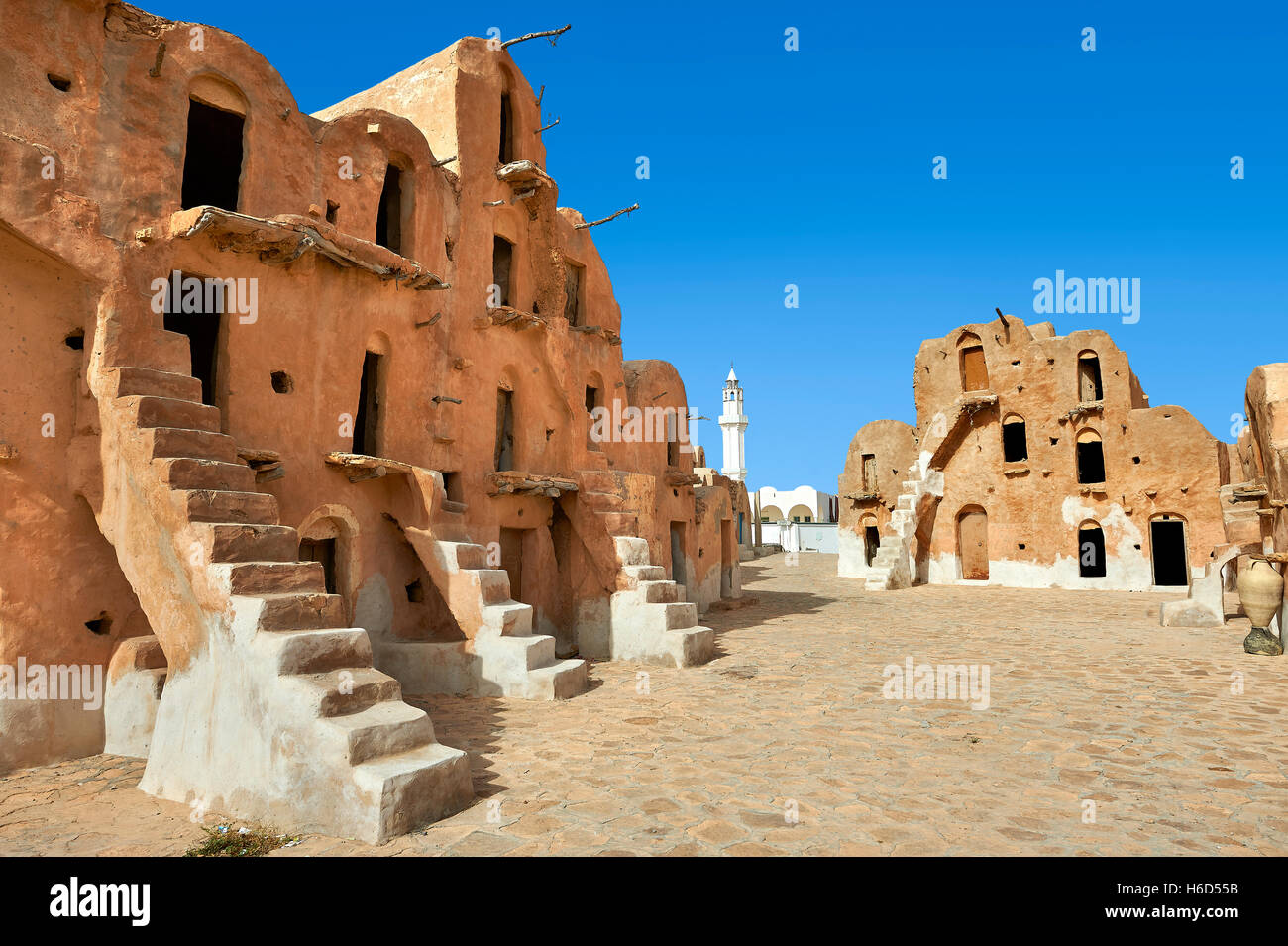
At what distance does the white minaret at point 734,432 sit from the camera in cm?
6644

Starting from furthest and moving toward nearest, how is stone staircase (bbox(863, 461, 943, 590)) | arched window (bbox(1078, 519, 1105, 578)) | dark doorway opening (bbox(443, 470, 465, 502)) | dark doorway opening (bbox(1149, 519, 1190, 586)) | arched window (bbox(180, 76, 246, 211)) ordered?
dark doorway opening (bbox(1149, 519, 1190, 586)), stone staircase (bbox(863, 461, 943, 590)), arched window (bbox(1078, 519, 1105, 578)), dark doorway opening (bbox(443, 470, 465, 502)), arched window (bbox(180, 76, 246, 211))

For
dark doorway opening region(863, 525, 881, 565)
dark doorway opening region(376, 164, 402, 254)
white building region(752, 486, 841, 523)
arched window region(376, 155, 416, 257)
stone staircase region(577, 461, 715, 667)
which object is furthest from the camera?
white building region(752, 486, 841, 523)

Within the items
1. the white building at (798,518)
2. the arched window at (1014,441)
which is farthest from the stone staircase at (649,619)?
the white building at (798,518)

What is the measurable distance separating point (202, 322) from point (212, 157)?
9.26 feet

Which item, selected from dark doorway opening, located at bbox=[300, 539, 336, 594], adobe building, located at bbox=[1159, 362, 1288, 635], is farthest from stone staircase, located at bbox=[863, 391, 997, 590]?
dark doorway opening, located at bbox=[300, 539, 336, 594]

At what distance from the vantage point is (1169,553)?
28766 mm

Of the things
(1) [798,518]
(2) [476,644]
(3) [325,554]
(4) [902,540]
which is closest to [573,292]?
(3) [325,554]

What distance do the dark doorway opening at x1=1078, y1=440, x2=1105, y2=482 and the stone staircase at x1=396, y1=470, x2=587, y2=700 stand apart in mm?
22537

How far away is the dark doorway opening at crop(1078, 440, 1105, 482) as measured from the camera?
26.4 m

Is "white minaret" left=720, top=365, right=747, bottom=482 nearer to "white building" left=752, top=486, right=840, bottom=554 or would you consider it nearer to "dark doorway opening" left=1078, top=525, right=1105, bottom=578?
"white building" left=752, top=486, right=840, bottom=554

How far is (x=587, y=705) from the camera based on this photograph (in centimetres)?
984

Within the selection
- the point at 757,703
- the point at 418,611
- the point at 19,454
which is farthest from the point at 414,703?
the point at 19,454

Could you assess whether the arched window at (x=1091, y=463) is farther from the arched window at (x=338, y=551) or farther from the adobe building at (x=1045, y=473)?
the arched window at (x=338, y=551)

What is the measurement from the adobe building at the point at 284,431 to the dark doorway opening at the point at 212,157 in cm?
5
